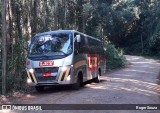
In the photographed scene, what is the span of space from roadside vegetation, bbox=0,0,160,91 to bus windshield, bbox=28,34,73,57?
134cm

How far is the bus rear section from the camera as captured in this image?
13461 millimetres

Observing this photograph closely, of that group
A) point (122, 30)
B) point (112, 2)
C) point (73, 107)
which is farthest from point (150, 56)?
point (73, 107)


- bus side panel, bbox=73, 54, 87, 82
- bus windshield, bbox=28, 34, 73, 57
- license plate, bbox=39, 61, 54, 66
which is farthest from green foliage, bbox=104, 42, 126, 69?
license plate, bbox=39, 61, 54, 66

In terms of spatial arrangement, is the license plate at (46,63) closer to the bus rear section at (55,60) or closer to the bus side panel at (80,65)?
the bus rear section at (55,60)

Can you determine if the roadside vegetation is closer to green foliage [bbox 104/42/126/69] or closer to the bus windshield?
green foliage [bbox 104/42/126/69]

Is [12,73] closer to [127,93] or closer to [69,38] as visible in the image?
[69,38]

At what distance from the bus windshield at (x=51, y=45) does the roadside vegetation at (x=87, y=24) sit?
4.38 feet

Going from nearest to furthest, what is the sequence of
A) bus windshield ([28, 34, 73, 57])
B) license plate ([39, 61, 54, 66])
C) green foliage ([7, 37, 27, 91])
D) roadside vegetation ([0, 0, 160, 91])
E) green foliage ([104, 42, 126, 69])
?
license plate ([39, 61, 54, 66]) < bus windshield ([28, 34, 73, 57]) < green foliage ([7, 37, 27, 91]) < roadside vegetation ([0, 0, 160, 91]) < green foliage ([104, 42, 126, 69])

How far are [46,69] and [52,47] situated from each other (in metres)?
1.05


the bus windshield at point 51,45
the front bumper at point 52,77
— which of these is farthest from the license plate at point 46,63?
the bus windshield at point 51,45

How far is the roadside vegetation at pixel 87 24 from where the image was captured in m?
15.7

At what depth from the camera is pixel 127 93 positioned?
13.3 meters

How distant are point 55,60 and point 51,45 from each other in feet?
2.98

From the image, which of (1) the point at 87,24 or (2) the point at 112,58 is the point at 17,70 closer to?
(2) the point at 112,58
